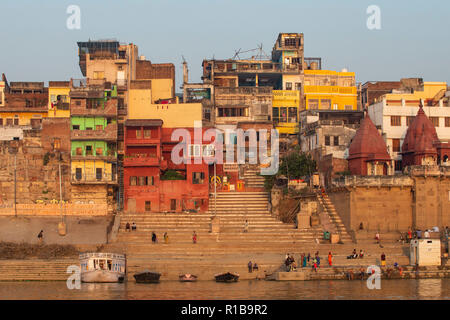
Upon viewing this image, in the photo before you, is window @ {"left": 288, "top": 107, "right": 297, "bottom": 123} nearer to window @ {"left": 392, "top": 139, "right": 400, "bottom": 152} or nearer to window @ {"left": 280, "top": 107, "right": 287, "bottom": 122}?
window @ {"left": 280, "top": 107, "right": 287, "bottom": 122}

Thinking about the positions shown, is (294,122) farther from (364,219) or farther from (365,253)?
(365,253)

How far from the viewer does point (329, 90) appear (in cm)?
7219

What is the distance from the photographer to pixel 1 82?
73312 millimetres

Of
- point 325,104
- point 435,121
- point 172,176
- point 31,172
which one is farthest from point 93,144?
point 435,121

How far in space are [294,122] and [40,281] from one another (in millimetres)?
31977

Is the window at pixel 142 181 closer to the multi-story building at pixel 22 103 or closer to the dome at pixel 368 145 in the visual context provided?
the multi-story building at pixel 22 103

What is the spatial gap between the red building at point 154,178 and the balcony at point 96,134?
118cm

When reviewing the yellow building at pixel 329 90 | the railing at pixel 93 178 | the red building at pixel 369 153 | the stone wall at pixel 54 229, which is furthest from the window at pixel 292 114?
the stone wall at pixel 54 229

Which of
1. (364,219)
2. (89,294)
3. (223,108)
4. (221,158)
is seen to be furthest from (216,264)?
(223,108)

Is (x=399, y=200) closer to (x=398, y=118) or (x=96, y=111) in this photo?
(x=398, y=118)

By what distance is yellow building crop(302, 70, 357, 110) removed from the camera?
233 ft

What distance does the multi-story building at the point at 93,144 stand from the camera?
58.7 metres

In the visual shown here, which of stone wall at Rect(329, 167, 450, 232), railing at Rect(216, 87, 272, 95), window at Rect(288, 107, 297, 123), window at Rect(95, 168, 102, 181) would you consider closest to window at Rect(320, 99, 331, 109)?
window at Rect(288, 107, 297, 123)

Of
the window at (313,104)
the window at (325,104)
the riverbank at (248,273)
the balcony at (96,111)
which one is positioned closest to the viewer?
the riverbank at (248,273)
